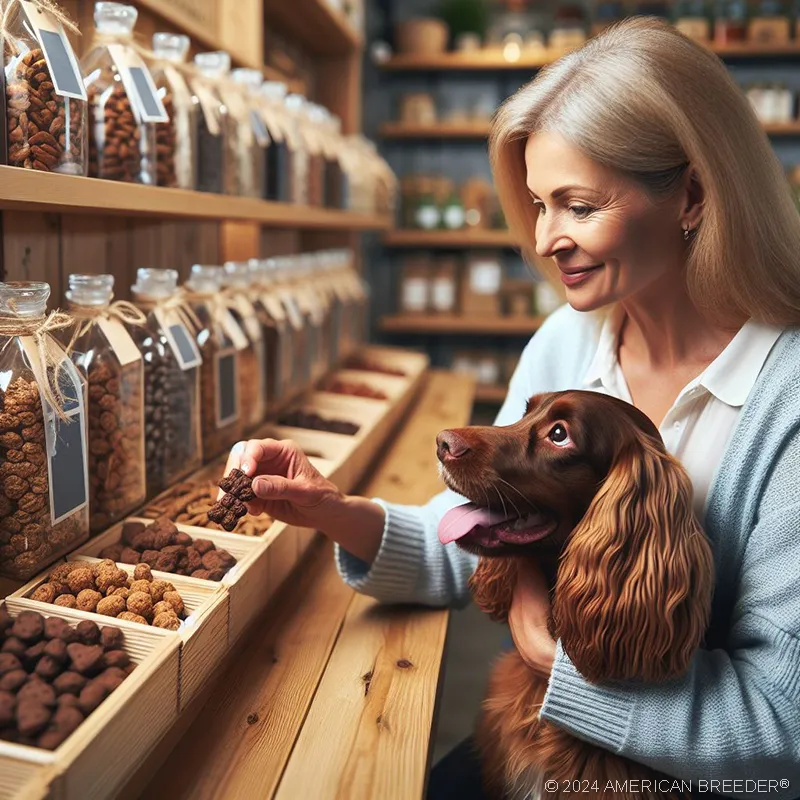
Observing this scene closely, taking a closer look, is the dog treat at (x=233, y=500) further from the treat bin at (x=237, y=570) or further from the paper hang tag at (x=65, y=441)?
the paper hang tag at (x=65, y=441)

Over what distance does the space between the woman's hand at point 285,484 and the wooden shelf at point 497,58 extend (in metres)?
3.40

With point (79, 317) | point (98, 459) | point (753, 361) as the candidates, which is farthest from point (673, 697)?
point (79, 317)

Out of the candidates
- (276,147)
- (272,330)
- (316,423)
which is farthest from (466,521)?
(276,147)

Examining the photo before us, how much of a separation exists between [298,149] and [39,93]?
48.2 inches

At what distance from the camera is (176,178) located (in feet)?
4.81

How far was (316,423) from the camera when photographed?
6.61ft

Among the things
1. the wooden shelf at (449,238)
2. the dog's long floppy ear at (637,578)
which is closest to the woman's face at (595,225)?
the dog's long floppy ear at (637,578)

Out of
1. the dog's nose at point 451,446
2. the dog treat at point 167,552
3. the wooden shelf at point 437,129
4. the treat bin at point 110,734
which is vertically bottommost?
the treat bin at point 110,734

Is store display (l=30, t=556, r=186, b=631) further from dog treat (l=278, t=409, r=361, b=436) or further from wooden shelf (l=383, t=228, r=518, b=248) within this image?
wooden shelf (l=383, t=228, r=518, b=248)

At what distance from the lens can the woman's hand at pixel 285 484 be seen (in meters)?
1.14

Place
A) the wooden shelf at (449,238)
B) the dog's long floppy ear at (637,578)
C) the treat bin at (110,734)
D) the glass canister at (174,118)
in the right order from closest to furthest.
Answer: the treat bin at (110,734), the dog's long floppy ear at (637,578), the glass canister at (174,118), the wooden shelf at (449,238)

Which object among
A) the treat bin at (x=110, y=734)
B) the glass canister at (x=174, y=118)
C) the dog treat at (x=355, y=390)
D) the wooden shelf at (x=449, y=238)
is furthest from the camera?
the wooden shelf at (x=449, y=238)

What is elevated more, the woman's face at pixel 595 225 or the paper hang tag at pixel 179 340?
the woman's face at pixel 595 225

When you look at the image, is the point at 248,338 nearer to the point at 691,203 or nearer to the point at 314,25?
the point at 691,203
